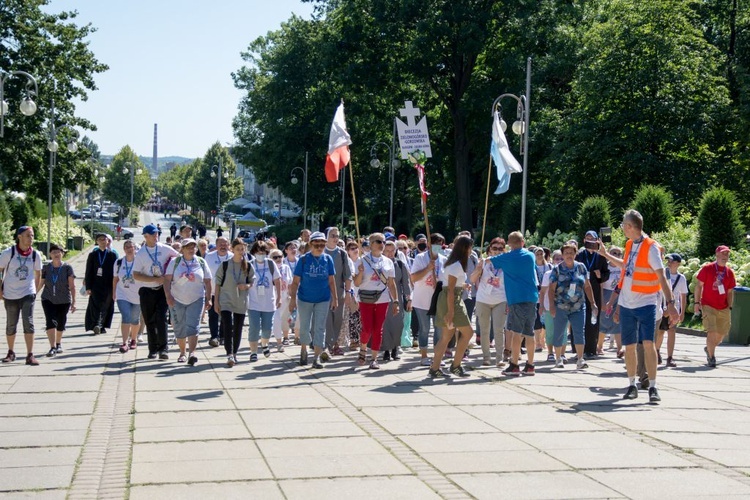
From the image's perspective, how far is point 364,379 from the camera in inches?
473

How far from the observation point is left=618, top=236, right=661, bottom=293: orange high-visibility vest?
1046 centimetres

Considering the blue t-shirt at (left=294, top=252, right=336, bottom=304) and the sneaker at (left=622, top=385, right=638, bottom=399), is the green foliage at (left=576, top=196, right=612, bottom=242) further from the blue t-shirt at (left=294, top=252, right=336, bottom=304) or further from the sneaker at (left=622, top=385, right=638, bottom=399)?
the sneaker at (left=622, top=385, right=638, bottom=399)

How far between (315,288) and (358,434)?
4537 millimetres

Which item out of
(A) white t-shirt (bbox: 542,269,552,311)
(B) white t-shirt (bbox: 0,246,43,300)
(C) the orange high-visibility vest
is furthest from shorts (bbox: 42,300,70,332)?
(C) the orange high-visibility vest

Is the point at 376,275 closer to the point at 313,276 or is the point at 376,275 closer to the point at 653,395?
the point at 313,276

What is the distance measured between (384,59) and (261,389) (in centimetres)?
3458

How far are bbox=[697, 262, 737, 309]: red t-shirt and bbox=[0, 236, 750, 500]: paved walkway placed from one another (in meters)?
1.40

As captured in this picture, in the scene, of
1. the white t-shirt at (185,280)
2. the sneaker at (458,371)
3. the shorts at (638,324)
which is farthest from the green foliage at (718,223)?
the white t-shirt at (185,280)

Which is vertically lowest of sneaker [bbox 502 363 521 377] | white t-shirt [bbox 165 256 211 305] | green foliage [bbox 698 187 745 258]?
sneaker [bbox 502 363 521 377]

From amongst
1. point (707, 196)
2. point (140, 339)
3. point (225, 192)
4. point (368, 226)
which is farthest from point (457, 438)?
point (225, 192)

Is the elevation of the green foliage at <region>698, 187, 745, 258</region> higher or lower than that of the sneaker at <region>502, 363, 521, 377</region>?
higher

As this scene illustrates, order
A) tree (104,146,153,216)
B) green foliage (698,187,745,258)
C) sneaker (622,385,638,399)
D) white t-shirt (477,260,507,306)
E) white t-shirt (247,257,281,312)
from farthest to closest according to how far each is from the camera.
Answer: tree (104,146,153,216)
green foliage (698,187,745,258)
white t-shirt (247,257,281,312)
white t-shirt (477,260,507,306)
sneaker (622,385,638,399)

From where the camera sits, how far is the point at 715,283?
46.7ft

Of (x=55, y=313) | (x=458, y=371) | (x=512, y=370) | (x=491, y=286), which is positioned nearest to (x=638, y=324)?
(x=512, y=370)
